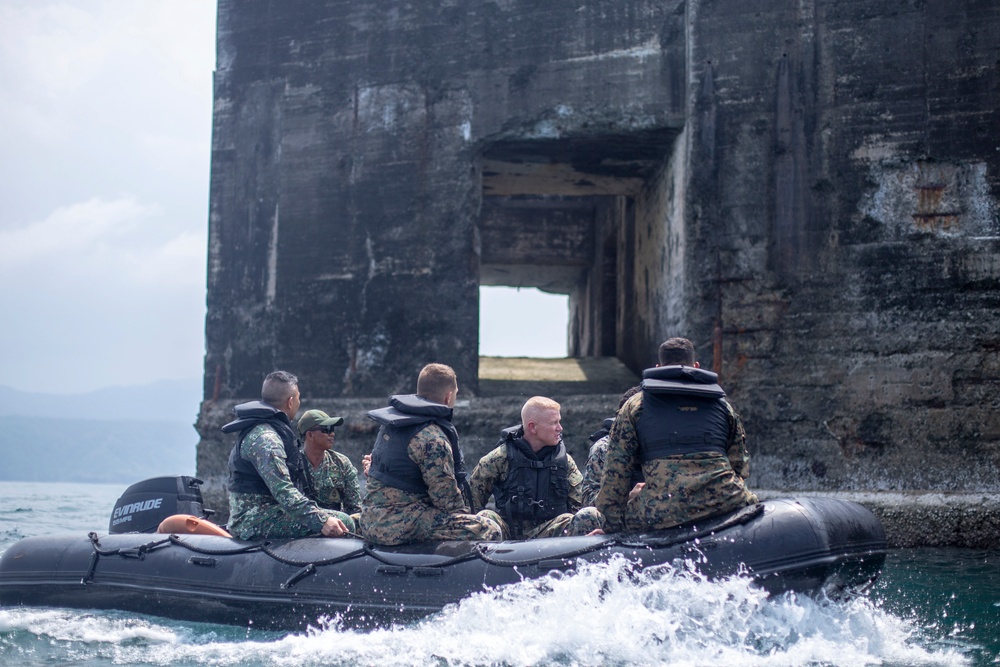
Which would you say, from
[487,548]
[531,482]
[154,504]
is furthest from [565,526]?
[154,504]

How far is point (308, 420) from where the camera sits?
20.3ft

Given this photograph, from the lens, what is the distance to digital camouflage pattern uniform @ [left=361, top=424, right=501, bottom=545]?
16.8 feet

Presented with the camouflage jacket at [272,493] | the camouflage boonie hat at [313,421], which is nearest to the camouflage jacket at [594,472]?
the camouflage jacket at [272,493]

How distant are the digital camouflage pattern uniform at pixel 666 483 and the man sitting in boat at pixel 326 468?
72.0 inches

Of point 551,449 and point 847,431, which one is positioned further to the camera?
point 847,431

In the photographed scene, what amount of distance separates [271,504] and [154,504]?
1.24 meters

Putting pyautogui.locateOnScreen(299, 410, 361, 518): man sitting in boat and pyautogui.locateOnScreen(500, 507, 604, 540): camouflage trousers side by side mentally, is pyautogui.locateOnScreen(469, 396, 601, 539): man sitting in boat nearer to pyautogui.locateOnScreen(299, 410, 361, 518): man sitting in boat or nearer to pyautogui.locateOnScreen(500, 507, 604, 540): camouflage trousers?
pyautogui.locateOnScreen(500, 507, 604, 540): camouflage trousers

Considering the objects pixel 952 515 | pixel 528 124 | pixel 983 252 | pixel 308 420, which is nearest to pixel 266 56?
pixel 528 124

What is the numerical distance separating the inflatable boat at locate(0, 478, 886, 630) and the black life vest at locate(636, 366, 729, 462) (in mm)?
390

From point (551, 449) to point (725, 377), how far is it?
113 inches

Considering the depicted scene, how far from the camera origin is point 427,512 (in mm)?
5195

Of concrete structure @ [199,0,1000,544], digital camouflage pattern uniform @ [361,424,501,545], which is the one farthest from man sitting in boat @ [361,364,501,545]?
concrete structure @ [199,0,1000,544]

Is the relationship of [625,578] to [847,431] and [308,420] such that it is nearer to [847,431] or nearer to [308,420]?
[308,420]

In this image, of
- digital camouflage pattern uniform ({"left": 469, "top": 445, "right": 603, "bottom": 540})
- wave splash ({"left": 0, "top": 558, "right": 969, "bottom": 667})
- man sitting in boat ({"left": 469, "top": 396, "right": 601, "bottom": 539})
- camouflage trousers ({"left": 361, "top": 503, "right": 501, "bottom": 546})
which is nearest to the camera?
wave splash ({"left": 0, "top": 558, "right": 969, "bottom": 667})
